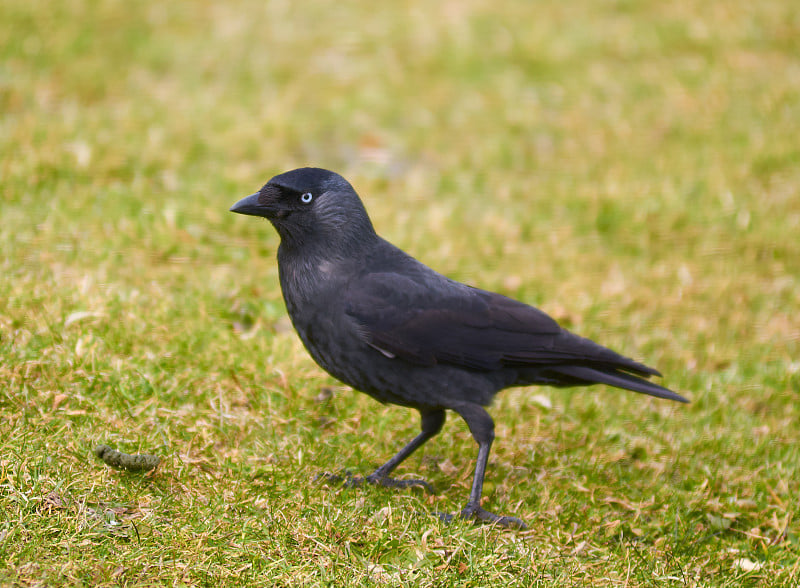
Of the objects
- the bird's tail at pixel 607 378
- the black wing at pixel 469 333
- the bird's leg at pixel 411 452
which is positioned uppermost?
the black wing at pixel 469 333

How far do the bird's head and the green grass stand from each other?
3.30 feet

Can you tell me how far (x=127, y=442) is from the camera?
4.07 meters

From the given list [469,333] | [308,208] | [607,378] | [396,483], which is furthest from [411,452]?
[308,208]

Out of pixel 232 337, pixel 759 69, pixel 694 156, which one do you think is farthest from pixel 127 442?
pixel 759 69

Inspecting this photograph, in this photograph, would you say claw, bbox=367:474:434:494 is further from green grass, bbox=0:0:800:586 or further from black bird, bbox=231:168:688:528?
green grass, bbox=0:0:800:586

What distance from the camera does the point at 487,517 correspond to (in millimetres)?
4094

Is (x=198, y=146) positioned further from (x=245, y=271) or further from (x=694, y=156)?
(x=694, y=156)

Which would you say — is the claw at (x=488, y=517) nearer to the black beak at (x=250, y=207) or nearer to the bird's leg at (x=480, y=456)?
the bird's leg at (x=480, y=456)

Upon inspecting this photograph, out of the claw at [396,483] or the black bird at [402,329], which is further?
the claw at [396,483]

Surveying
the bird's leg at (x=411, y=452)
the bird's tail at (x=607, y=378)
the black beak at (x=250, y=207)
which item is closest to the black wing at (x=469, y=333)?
the bird's tail at (x=607, y=378)

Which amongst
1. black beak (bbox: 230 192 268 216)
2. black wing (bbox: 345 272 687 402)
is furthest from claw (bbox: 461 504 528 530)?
black beak (bbox: 230 192 268 216)

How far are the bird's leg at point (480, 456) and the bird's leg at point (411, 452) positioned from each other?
0.29 meters

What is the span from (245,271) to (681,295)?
3292 millimetres

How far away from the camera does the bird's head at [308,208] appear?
416 cm
